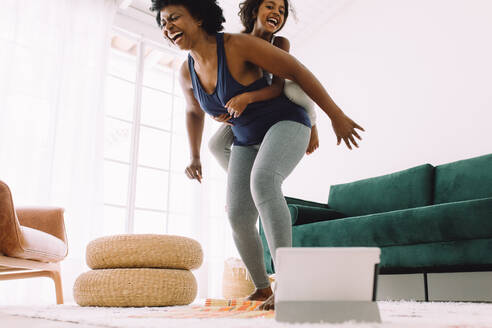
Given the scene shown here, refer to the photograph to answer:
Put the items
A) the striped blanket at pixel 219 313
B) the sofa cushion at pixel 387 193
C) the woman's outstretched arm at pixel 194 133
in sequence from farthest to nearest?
the sofa cushion at pixel 387 193
the woman's outstretched arm at pixel 194 133
the striped blanket at pixel 219 313

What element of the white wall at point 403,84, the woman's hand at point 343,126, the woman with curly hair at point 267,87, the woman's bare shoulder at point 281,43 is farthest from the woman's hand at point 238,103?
the white wall at point 403,84

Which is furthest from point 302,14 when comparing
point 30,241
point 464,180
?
point 30,241

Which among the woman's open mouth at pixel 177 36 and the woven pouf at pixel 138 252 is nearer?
the woman's open mouth at pixel 177 36

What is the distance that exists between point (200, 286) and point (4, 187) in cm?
249

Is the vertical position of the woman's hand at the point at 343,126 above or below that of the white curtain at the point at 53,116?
below

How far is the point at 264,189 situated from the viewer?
1089 millimetres

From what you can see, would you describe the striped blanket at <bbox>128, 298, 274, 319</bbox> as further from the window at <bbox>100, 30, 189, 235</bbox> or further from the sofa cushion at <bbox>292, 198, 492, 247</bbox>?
the window at <bbox>100, 30, 189, 235</bbox>

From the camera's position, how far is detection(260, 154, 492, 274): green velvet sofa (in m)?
1.81

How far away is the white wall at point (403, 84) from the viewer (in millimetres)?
2803

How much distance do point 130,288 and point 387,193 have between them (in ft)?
6.74

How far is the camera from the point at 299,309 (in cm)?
61

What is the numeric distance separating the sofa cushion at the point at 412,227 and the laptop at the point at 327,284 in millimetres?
1422

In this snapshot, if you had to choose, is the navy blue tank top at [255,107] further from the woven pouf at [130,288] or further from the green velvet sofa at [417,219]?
the green velvet sofa at [417,219]

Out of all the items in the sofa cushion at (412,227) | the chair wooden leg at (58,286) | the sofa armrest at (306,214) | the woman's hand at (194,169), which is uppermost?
the woman's hand at (194,169)
